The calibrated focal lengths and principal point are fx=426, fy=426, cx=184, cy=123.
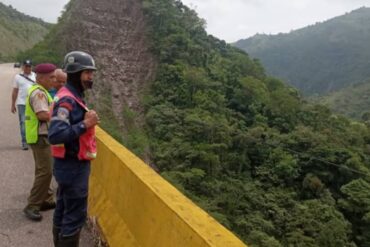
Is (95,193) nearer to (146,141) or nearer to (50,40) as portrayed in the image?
(146,141)

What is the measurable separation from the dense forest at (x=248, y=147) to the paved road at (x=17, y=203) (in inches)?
495

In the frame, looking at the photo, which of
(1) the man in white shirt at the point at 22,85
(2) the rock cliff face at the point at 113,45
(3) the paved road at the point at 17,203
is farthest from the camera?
(2) the rock cliff face at the point at 113,45

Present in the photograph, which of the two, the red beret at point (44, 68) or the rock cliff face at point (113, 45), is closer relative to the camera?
the red beret at point (44, 68)

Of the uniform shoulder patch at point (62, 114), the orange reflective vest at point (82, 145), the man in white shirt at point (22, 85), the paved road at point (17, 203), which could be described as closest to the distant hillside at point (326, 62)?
the man in white shirt at point (22, 85)

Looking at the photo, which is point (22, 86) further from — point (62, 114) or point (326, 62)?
point (326, 62)

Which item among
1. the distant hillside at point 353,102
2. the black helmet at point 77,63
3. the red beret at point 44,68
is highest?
the black helmet at point 77,63

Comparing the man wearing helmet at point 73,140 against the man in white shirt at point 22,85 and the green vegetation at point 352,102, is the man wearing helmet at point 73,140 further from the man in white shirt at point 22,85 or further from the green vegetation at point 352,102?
the green vegetation at point 352,102

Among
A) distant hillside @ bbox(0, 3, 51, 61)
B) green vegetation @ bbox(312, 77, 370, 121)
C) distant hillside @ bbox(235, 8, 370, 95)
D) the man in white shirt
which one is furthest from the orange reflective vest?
distant hillside @ bbox(235, 8, 370, 95)

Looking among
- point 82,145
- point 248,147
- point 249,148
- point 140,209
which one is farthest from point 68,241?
point 249,148

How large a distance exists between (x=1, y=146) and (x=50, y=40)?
31.0 m

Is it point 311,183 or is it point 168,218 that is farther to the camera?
point 311,183

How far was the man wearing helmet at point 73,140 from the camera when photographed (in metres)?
2.96

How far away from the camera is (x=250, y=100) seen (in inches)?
1487

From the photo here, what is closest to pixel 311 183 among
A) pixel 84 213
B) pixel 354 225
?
A: pixel 354 225
